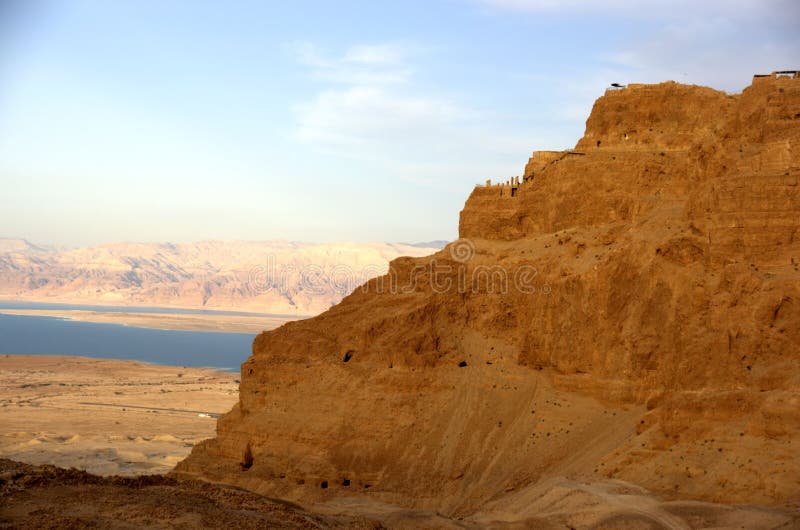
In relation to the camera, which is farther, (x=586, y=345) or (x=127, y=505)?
(x=586, y=345)

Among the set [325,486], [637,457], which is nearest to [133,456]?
[325,486]

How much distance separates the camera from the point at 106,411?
78000 mm

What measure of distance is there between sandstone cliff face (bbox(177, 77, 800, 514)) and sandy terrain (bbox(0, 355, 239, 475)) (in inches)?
624

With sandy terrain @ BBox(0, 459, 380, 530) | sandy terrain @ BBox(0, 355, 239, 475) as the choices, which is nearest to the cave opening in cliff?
sandy terrain @ BBox(0, 459, 380, 530)

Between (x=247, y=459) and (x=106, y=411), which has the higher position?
(x=247, y=459)

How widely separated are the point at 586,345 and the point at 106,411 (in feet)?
167

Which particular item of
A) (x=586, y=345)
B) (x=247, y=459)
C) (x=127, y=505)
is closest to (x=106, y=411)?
(x=247, y=459)

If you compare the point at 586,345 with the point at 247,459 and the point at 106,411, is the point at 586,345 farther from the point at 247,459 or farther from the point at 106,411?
the point at 106,411

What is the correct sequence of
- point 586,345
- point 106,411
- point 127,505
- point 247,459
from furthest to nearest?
point 106,411 → point 247,459 → point 586,345 → point 127,505

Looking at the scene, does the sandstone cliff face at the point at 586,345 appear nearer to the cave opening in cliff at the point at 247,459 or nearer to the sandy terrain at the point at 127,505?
the cave opening in cliff at the point at 247,459

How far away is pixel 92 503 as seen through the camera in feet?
87.5

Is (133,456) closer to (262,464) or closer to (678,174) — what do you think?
(262,464)

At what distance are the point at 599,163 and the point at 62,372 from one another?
83376 millimetres

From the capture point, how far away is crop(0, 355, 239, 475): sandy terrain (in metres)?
58.1
